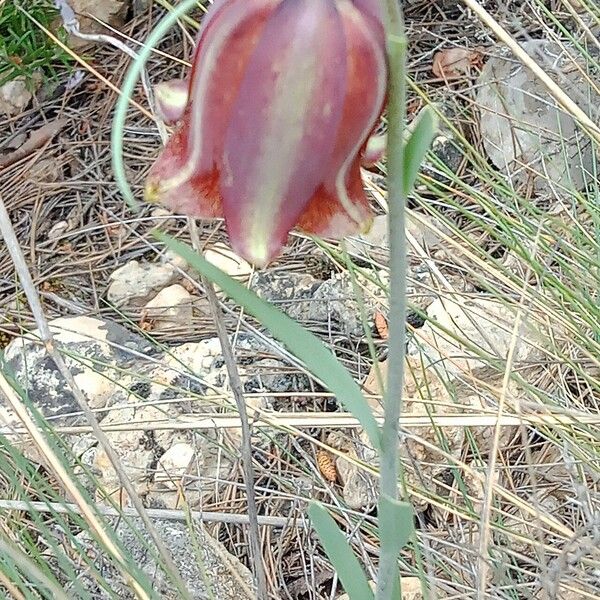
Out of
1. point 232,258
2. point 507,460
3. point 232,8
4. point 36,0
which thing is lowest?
point 507,460

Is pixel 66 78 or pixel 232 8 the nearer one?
pixel 232 8

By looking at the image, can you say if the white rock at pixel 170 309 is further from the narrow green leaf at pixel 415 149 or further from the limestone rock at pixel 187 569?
the narrow green leaf at pixel 415 149

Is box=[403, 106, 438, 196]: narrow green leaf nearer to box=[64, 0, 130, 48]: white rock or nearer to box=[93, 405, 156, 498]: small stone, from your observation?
box=[93, 405, 156, 498]: small stone

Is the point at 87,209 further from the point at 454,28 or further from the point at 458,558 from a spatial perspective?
the point at 458,558

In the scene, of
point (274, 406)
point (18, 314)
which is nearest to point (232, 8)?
point (274, 406)

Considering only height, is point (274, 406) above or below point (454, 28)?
below

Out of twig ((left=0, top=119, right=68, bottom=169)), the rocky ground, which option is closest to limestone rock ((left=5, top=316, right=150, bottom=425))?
the rocky ground
